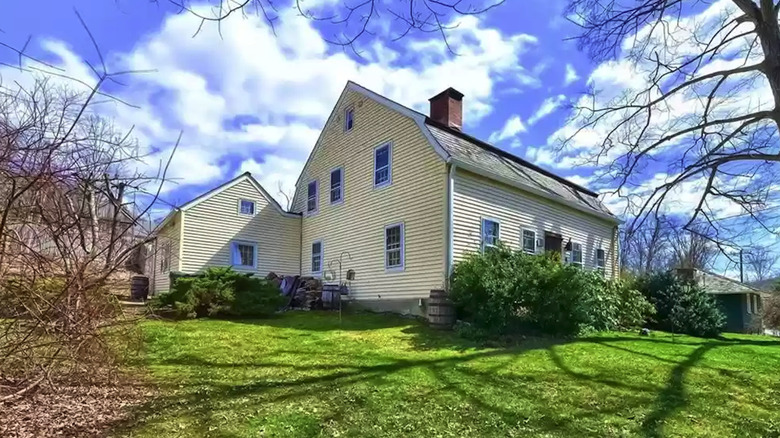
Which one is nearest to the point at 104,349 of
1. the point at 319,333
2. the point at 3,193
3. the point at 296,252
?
the point at 3,193

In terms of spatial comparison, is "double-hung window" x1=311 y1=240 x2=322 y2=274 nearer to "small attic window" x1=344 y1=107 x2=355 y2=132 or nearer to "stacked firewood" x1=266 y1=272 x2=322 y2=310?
"stacked firewood" x1=266 y1=272 x2=322 y2=310

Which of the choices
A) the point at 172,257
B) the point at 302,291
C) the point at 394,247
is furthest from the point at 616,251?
the point at 172,257

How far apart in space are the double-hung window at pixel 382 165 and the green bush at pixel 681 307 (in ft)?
27.9

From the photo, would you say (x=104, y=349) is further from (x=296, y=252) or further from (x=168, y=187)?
(x=296, y=252)

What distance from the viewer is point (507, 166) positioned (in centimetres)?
1513

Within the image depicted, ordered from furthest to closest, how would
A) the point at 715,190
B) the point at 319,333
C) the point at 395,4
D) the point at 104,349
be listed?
the point at 715,190 → the point at 319,333 → the point at 104,349 → the point at 395,4

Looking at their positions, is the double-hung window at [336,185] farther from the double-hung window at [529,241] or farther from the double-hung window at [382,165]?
the double-hung window at [529,241]

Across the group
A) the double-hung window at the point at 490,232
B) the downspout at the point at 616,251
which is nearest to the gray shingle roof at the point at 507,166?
the downspout at the point at 616,251

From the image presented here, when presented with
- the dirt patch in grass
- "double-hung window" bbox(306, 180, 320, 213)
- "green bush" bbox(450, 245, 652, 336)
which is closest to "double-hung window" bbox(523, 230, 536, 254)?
"green bush" bbox(450, 245, 652, 336)

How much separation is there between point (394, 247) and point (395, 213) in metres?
0.96

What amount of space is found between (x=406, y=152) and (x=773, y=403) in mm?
9679

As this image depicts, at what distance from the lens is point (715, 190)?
11.1 m

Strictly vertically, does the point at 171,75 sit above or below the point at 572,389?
above

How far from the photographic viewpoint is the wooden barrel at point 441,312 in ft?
35.4
